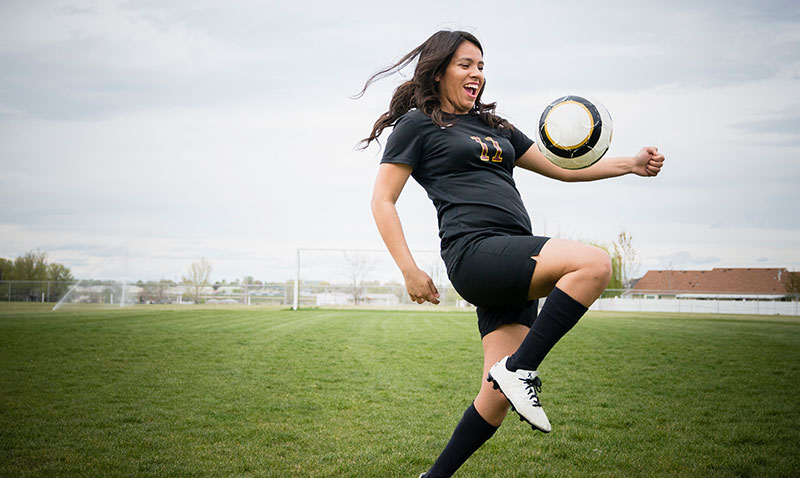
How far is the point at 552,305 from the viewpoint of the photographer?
2.25 meters

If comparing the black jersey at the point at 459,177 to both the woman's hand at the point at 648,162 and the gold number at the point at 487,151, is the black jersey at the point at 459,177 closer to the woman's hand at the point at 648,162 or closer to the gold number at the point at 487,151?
the gold number at the point at 487,151

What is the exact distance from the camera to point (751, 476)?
388cm

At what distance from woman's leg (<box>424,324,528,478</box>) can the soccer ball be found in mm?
898

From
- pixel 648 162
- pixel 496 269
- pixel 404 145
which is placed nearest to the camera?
pixel 496 269

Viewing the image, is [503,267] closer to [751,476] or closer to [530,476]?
[530,476]

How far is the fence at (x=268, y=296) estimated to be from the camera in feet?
124

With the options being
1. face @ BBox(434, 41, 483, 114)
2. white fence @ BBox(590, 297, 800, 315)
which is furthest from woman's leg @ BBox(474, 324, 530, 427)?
white fence @ BBox(590, 297, 800, 315)

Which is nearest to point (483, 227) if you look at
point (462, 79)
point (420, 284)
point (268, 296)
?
point (420, 284)

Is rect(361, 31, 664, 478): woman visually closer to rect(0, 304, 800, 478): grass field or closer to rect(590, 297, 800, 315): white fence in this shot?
rect(0, 304, 800, 478): grass field

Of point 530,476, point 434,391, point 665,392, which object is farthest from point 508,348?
point 665,392

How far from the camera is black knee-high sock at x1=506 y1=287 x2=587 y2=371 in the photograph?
88.4 inches

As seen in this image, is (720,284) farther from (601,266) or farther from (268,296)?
(601,266)

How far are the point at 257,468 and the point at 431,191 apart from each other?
2.48 m

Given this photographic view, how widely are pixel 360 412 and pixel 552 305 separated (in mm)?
4207
